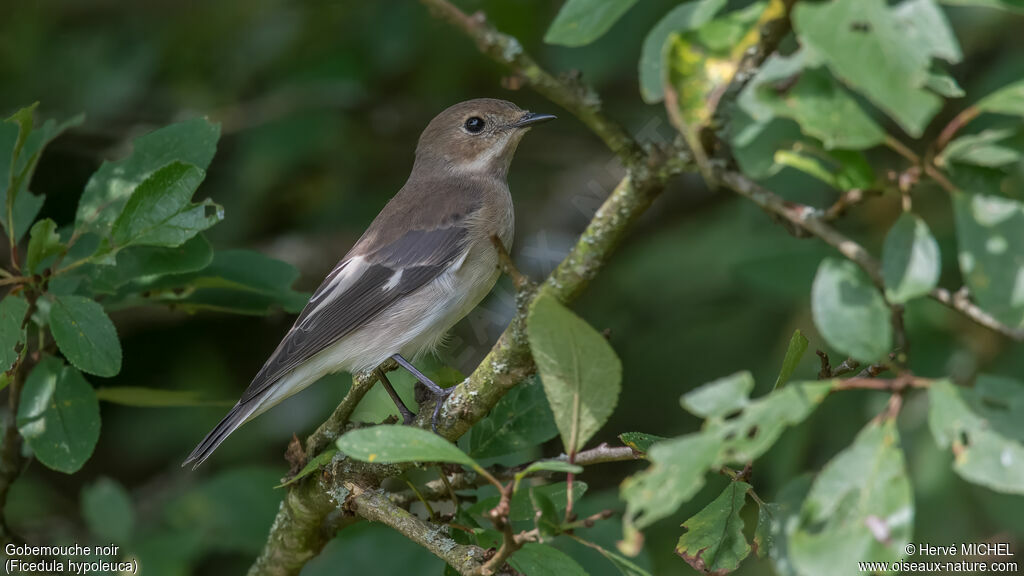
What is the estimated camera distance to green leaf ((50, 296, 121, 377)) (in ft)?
10.3

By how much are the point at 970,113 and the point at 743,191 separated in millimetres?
478

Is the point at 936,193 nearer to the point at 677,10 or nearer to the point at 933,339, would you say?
the point at 933,339

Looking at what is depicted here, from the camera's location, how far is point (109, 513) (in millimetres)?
4312

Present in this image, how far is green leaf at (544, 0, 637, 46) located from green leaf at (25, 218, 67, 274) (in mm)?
1932

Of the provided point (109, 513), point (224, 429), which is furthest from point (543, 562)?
point (109, 513)

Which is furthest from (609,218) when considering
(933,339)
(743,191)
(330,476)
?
(933,339)

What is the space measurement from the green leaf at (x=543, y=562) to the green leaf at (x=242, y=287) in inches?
64.4

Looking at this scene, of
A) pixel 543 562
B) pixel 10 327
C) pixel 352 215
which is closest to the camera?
pixel 543 562

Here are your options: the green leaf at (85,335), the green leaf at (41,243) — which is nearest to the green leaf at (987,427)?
A: the green leaf at (85,335)

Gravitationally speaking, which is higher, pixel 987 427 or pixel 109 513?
pixel 987 427

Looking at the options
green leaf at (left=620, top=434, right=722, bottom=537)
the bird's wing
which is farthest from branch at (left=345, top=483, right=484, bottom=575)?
the bird's wing

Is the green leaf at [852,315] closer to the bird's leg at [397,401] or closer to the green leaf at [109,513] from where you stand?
the bird's leg at [397,401]

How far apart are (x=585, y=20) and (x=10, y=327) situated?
6.77 feet

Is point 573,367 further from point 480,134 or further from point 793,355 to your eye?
point 480,134
